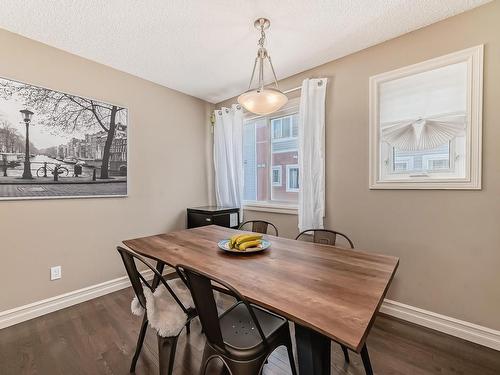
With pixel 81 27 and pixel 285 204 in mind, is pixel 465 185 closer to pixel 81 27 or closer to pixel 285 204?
pixel 285 204

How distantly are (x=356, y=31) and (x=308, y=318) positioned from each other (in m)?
2.22

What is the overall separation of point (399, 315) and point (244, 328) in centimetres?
163

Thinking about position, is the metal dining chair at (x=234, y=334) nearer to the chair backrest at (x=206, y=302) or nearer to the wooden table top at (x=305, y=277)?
the chair backrest at (x=206, y=302)

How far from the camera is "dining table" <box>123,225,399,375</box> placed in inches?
31.7

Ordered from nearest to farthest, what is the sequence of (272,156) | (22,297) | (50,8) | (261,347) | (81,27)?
(261,347), (50,8), (81,27), (22,297), (272,156)

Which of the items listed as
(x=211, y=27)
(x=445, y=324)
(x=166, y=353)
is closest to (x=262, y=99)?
(x=211, y=27)

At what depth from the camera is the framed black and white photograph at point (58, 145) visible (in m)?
1.98

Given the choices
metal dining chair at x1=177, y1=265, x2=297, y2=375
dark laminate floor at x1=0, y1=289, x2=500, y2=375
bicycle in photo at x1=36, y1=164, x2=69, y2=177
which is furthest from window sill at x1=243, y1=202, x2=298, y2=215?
bicycle in photo at x1=36, y1=164, x2=69, y2=177

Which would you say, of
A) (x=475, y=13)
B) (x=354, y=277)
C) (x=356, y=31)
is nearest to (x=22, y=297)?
(x=354, y=277)

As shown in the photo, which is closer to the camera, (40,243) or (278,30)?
(278,30)

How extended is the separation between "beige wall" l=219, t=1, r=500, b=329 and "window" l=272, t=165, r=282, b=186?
0.71 metres

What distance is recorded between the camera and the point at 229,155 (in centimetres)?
334

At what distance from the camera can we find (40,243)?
7.07ft

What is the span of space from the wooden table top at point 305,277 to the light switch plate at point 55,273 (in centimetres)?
105
